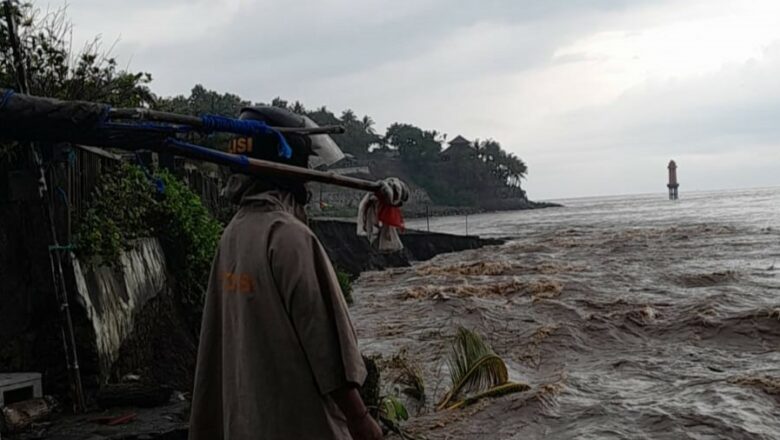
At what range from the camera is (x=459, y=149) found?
10388cm

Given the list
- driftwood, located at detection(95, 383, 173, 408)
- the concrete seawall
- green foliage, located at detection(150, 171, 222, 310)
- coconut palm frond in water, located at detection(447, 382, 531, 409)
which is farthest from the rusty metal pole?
the concrete seawall

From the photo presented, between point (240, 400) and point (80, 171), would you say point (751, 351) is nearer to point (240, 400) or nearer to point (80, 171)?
point (80, 171)

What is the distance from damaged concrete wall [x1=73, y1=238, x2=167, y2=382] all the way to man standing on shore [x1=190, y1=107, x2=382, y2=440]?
4125mm

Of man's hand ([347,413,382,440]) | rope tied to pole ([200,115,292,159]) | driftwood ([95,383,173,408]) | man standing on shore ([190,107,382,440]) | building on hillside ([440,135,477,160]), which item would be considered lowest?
driftwood ([95,383,173,408])

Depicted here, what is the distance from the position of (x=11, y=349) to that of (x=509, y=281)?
652 inches

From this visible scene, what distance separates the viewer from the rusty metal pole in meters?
5.96

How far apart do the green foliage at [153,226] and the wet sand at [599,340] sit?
9.76 feet

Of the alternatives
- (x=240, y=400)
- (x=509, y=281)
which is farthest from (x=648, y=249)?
(x=240, y=400)

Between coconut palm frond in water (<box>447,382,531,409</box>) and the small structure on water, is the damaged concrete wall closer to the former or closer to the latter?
coconut palm frond in water (<box>447,382,531,409</box>)

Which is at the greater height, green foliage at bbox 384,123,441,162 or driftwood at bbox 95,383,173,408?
green foliage at bbox 384,123,441,162

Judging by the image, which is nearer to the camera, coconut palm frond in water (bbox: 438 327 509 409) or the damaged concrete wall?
the damaged concrete wall

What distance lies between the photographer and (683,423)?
7340 mm

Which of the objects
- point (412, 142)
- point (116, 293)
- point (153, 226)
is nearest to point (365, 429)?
point (116, 293)

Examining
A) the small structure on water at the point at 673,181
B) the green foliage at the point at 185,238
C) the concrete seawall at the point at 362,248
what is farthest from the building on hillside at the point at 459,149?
the green foliage at the point at 185,238
